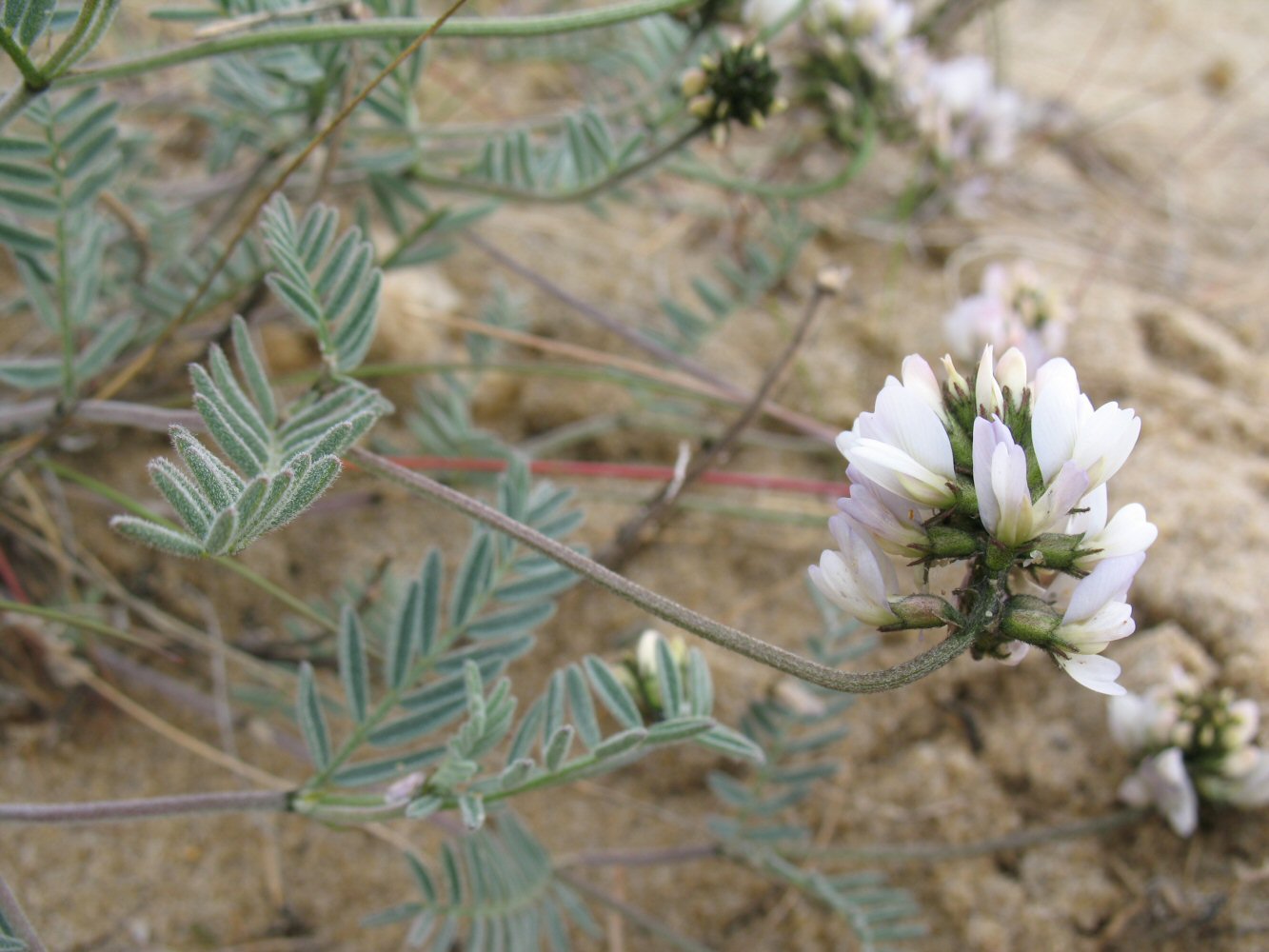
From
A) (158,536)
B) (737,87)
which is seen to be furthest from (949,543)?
(737,87)

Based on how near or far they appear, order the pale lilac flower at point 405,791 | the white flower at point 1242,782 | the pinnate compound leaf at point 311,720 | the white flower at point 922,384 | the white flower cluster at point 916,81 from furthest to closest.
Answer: the white flower cluster at point 916,81
the white flower at point 1242,782
the pinnate compound leaf at point 311,720
the pale lilac flower at point 405,791
the white flower at point 922,384

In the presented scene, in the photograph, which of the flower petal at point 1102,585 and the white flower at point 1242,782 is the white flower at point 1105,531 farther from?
the white flower at point 1242,782

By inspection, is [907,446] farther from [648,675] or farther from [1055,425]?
[648,675]

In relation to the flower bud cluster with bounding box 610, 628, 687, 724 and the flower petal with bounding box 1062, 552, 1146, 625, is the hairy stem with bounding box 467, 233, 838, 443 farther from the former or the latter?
the flower petal with bounding box 1062, 552, 1146, 625

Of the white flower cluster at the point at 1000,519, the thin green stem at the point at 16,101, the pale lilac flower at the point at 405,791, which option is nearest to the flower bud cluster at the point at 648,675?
the pale lilac flower at the point at 405,791

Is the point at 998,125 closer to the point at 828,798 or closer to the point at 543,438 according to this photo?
the point at 543,438

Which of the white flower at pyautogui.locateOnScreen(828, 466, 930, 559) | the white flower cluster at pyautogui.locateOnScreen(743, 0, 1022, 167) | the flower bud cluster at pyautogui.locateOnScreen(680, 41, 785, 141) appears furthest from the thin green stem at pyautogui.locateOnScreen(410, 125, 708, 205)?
the white flower at pyautogui.locateOnScreen(828, 466, 930, 559)
